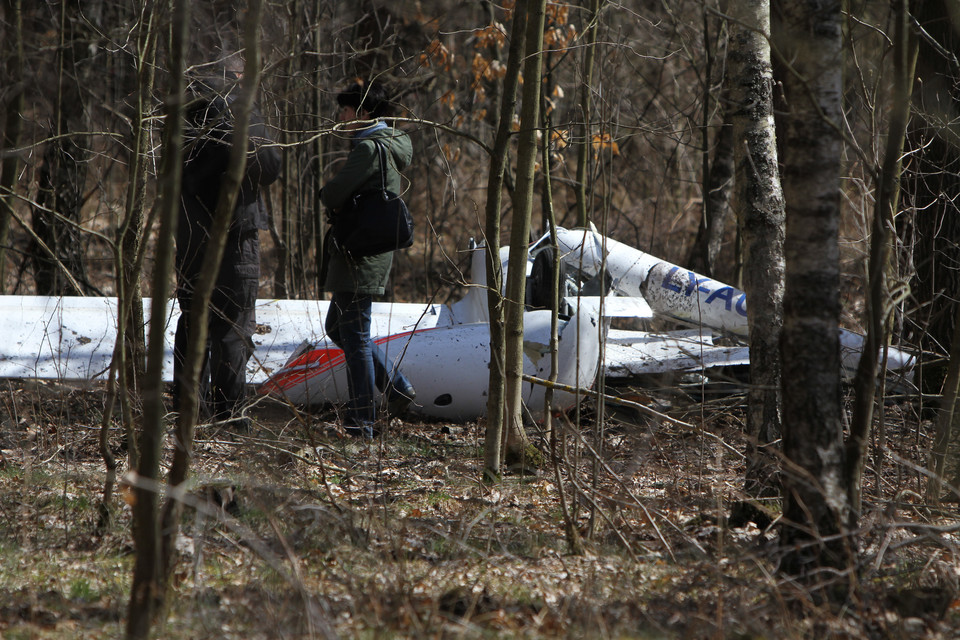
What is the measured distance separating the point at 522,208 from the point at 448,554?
170cm

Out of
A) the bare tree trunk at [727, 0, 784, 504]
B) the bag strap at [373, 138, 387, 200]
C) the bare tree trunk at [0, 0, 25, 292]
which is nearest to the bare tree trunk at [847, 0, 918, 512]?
the bare tree trunk at [727, 0, 784, 504]

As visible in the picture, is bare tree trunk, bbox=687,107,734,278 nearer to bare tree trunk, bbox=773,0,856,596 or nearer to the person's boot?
the person's boot

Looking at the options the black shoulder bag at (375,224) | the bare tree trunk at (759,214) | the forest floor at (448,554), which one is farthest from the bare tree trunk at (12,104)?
the bare tree trunk at (759,214)

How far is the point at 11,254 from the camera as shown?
1053 cm

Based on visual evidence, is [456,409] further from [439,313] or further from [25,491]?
[25,491]

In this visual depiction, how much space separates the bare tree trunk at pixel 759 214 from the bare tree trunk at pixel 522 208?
867 mm

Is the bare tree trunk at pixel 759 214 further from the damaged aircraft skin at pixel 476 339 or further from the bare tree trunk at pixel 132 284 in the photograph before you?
the bare tree trunk at pixel 132 284

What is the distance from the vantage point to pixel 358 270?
16.9 feet

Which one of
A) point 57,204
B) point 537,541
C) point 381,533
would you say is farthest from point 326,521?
point 57,204

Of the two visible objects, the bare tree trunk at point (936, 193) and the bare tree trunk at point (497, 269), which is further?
the bare tree trunk at point (936, 193)

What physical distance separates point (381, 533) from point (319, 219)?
6940 mm

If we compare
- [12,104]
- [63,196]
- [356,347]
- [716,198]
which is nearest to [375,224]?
[356,347]

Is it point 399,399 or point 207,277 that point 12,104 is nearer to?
point 399,399

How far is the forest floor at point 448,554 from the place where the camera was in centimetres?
263
